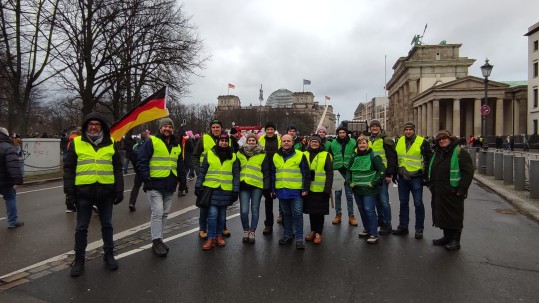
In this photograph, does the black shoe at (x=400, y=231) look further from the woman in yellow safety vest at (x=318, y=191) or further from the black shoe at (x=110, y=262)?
the black shoe at (x=110, y=262)

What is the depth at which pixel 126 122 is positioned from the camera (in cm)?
696

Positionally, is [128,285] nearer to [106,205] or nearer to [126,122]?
[106,205]

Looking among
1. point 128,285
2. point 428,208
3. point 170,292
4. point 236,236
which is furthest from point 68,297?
point 428,208

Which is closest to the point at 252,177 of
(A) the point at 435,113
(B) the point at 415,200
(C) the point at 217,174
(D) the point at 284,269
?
(C) the point at 217,174

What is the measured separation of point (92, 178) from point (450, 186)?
506cm

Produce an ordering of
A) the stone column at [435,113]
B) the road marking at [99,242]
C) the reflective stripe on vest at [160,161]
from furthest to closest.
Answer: the stone column at [435,113], the reflective stripe on vest at [160,161], the road marking at [99,242]

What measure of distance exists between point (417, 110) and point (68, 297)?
80524mm

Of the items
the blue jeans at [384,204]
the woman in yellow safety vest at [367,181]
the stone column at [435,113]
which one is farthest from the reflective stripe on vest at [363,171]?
the stone column at [435,113]

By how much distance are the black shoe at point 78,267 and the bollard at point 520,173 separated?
1184 centimetres

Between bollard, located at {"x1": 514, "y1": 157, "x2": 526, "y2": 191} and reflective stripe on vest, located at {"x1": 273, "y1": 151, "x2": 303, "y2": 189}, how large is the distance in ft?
28.9

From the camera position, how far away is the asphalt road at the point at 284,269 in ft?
14.1

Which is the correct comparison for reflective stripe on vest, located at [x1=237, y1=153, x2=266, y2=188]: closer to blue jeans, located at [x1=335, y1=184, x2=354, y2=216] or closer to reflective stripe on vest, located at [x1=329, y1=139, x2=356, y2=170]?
reflective stripe on vest, located at [x1=329, y1=139, x2=356, y2=170]

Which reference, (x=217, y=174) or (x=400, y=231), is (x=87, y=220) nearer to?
(x=217, y=174)

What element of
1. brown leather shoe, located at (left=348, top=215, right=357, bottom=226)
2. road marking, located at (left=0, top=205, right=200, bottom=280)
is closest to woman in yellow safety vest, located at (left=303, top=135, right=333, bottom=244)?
brown leather shoe, located at (left=348, top=215, right=357, bottom=226)
